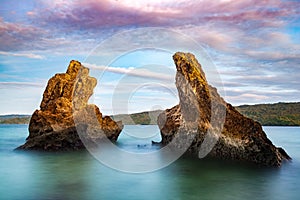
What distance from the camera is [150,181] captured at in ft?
71.8

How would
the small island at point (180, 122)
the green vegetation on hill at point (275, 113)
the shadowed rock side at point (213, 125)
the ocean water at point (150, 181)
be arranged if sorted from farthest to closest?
the green vegetation on hill at point (275, 113), the small island at point (180, 122), the shadowed rock side at point (213, 125), the ocean water at point (150, 181)

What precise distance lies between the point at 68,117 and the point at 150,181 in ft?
62.5

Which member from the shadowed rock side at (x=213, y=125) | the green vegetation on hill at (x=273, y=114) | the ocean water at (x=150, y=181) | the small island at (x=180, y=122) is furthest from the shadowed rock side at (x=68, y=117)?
the green vegetation on hill at (x=273, y=114)

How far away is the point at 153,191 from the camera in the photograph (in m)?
19.2

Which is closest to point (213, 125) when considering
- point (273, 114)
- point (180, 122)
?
point (180, 122)

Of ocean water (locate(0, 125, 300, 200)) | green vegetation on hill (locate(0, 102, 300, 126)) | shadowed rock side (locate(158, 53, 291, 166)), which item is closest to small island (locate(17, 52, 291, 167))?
shadowed rock side (locate(158, 53, 291, 166))

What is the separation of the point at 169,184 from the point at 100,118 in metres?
26.6

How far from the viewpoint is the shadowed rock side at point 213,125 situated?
25.7m

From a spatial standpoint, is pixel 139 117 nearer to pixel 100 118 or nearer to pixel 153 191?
pixel 100 118

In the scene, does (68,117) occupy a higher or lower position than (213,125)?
higher

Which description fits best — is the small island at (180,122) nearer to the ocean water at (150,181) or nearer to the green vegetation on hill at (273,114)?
the ocean water at (150,181)

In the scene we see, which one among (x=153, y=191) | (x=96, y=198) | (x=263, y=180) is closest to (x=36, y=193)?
(x=96, y=198)

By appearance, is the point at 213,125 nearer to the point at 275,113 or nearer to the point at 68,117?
the point at 68,117

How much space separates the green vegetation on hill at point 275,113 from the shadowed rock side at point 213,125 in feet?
348
